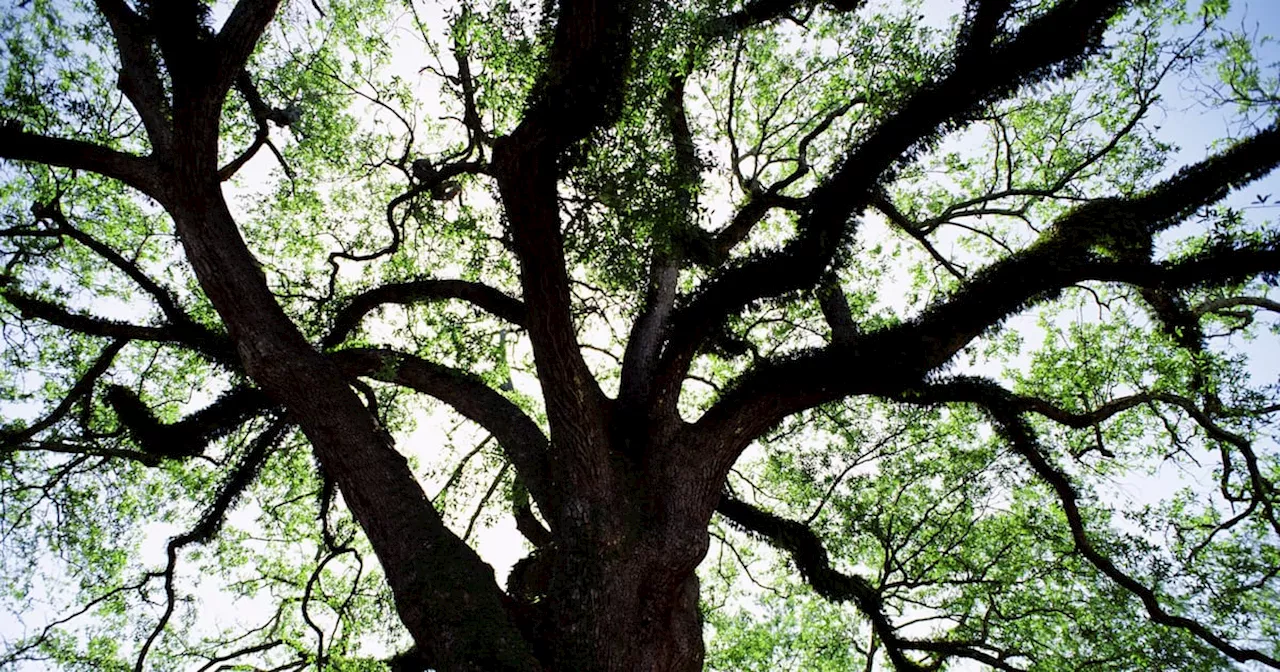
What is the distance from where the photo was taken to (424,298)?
247 inches

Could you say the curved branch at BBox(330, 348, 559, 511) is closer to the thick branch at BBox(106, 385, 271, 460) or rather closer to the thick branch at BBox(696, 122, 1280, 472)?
the thick branch at BBox(106, 385, 271, 460)

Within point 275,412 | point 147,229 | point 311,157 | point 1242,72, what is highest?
point 311,157

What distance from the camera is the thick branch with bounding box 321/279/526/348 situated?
596cm

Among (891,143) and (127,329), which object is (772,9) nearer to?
→ (891,143)

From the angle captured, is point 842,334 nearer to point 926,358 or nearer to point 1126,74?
point 926,358

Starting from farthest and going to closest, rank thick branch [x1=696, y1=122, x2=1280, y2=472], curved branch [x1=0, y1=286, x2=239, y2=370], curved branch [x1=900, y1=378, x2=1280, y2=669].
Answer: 1. curved branch [x1=0, y1=286, x2=239, y2=370]
2. curved branch [x1=900, y1=378, x2=1280, y2=669]
3. thick branch [x1=696, y1=122, x2=1280, y2=472]

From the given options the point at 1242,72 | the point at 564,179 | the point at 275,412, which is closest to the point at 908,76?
the point at 1242,72

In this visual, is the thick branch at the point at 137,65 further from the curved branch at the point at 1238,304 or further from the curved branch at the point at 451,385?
the curved branch at the point at 1238,304

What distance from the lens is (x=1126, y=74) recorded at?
743 centimetres

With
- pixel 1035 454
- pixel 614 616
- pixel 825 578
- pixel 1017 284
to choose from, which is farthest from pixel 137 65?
pixel 1035 454

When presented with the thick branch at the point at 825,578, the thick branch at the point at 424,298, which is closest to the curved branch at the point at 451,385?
the thick branch at the point at 424,298

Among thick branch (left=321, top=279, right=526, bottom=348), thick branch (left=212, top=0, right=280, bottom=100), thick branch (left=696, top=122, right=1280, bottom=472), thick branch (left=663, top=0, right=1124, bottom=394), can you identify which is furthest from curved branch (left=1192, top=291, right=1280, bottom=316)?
thick branch (left=212, top=0, right=280, bottom=100)

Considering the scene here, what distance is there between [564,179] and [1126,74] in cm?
696

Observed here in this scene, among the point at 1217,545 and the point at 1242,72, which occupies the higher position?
Result: the point at 1242,72
